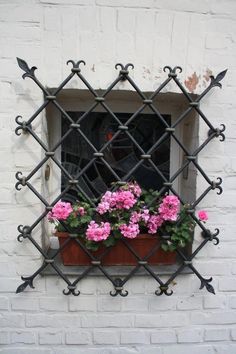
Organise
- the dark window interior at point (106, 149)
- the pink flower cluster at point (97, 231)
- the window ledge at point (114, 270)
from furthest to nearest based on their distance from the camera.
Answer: the dark window interior at point (106, 149) → the window ledge at point (114, 270) → the pink flower cluster at point (97, 231)

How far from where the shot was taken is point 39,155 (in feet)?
4.89

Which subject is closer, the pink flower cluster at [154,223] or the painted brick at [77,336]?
the pink flower cluster at [154,223]

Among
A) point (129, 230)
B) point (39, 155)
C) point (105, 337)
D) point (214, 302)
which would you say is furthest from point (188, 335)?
point (39, 155)

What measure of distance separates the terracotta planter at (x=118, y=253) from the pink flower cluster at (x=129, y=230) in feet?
0.22

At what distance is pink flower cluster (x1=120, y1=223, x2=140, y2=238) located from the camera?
140cm

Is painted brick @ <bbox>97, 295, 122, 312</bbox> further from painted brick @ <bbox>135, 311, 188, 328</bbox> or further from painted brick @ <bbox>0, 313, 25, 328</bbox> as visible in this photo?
painted brick @ <bbox>0, 313, 25, 328</bbox>

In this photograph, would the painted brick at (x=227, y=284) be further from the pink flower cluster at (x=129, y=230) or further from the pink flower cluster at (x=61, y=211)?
the pink flower cluster at (x=61, y=211)

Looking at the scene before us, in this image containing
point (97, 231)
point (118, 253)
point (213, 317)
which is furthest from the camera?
point (213, 317)

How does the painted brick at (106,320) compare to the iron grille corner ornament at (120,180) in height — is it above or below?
below

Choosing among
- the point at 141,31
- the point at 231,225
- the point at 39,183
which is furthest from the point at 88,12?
the point at 231,225

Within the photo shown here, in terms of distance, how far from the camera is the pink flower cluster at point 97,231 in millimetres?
1394

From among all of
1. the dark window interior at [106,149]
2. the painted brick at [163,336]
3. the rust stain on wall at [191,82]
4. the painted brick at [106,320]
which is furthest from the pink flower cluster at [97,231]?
the rust stain on wall at [191,82]

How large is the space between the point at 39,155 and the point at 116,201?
1.21 feet

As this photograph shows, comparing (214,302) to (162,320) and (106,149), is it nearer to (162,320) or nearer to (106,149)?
(162,320)
